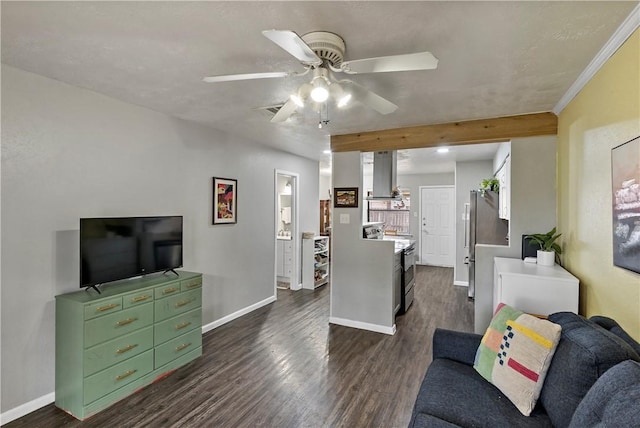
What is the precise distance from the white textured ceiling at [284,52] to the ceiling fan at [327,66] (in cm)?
8

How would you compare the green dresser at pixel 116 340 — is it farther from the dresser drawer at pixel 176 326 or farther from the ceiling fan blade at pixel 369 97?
the ceiling fan blade at pixel 369 97

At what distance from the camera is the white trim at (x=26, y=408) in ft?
6.93

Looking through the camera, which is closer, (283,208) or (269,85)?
(269,85)

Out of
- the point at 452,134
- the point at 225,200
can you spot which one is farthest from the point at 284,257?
the point at 452,134

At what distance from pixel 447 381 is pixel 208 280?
2.85 metres

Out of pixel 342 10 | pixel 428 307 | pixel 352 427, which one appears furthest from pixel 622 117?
pixel 428 307

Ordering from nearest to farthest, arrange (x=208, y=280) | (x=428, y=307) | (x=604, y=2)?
(x=604, y=2)
(x=208, y=280)
(x=428, y=307)

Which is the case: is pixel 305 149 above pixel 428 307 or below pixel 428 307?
above

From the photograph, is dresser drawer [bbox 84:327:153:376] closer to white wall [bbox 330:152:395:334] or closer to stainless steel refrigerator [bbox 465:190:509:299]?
white wall [bbox 330:152:395:334]

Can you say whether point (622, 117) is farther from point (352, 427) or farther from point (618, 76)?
point (352, 427)

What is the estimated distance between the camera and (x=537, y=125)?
9.92 feet

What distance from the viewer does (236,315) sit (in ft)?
13.6

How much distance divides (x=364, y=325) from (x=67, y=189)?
10.9ft

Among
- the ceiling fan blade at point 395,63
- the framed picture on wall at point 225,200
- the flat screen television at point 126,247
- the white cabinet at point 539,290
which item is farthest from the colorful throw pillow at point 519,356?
the framed picture on wall at point 225,200
